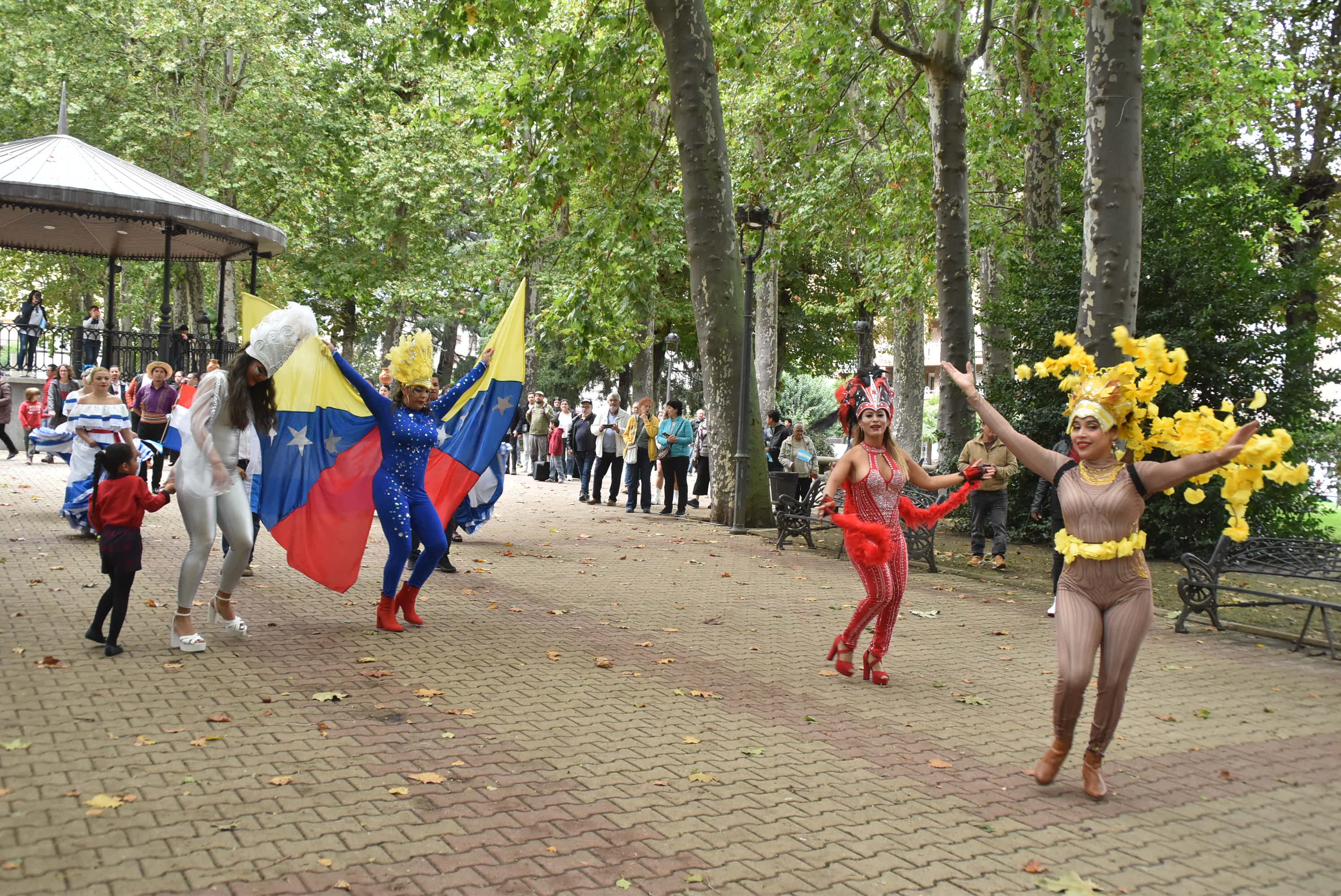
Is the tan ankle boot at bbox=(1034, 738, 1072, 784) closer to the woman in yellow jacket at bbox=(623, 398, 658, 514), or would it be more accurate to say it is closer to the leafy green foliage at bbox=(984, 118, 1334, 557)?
the leafy green foliage at bbox=(984, 118, 1334, 557)

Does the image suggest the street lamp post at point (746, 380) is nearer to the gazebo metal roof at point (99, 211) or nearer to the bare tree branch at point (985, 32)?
the bare tree branch at point (985, 32)

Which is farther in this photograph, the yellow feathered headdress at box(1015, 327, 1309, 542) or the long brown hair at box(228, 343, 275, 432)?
the long brown hair at box(228, 343, 275, 432)

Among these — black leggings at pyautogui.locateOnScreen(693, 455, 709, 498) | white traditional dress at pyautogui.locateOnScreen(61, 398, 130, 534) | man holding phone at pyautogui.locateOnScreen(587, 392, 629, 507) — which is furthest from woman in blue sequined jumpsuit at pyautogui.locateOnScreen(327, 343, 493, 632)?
black leggings at pyautogui.locateOnScreen(693, 455, 709, 498)

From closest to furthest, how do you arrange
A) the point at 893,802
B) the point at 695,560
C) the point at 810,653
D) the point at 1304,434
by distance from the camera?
the point at 893,802 → the point at 810,653 → the point at 695,560 → the point at 1304,434

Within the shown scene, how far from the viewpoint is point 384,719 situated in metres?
5.84

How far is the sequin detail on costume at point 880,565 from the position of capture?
727 centimetres

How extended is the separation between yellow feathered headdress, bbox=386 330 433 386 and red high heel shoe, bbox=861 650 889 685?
391 centimetres

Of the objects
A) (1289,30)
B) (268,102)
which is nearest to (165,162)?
(268,102)

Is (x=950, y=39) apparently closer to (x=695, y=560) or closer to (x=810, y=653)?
(x=695, y=560)

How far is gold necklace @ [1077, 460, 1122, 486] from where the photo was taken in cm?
527

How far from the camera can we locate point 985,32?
16.2 metres

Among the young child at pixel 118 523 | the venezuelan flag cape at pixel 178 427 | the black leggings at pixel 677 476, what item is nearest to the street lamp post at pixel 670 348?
the black leggings at pixel 677 476

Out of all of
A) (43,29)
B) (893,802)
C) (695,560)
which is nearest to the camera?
(893,802)

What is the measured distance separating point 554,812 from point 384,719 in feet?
5.31
